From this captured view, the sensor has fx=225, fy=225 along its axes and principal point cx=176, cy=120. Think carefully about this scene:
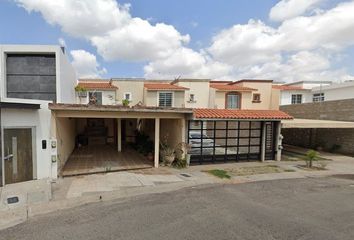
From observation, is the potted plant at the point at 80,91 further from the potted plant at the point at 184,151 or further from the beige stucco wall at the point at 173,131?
the potted plant at the point at 184,151

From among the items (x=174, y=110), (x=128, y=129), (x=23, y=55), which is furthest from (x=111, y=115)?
(x=128, y=129)

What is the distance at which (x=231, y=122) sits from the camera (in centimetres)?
1365

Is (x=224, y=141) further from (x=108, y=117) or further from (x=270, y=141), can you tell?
(x=108, y=117)

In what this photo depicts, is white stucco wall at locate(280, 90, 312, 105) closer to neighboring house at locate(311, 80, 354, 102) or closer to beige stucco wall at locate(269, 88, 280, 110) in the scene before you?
neighboring house at locate(311, 80, 354, 102)

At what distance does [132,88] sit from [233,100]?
457 inches

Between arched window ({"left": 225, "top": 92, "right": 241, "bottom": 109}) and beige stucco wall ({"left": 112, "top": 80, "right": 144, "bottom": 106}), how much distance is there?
984 centimetres

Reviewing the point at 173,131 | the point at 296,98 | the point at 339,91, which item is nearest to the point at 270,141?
the point at 173,131

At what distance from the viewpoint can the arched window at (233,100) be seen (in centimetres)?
2603

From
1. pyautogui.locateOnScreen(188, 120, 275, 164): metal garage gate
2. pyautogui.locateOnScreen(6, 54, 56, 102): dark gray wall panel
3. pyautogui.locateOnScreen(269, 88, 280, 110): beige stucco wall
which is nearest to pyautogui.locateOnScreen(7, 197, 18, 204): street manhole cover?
pyautogui.locateOnScreen(6, 54, 56, 102): dark gray wall panel

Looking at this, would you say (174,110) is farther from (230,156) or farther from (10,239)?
(10,239)

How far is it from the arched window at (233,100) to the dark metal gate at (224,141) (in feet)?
39.7

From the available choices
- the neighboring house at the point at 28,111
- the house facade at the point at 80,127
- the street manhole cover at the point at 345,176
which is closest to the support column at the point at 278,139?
the house facade at the point at 80,127

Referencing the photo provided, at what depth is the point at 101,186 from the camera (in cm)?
857

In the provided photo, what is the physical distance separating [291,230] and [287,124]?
11.4 m
